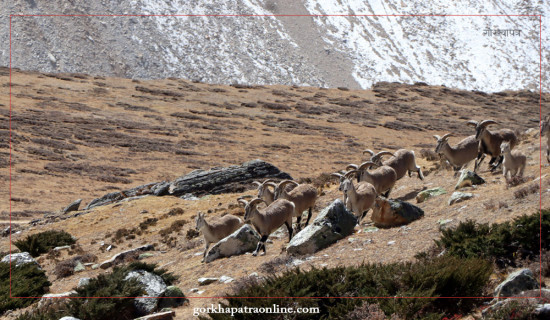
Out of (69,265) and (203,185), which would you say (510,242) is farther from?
(203,185)

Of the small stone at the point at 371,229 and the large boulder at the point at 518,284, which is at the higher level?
the large boulder at the point at 518,284

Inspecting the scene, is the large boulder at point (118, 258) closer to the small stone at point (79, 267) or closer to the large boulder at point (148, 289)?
the small stone at point (79, 267)

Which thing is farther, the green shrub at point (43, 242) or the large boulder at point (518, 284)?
the green shrub at point (43, 242)

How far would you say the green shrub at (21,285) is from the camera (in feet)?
45.0

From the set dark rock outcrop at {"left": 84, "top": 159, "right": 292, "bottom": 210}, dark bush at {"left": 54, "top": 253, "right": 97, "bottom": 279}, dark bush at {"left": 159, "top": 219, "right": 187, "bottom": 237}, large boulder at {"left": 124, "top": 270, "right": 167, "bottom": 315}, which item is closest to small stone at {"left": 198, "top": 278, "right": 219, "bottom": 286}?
large boulder at {"left": 124, "top": 270, "right": 167, "bottom": 315}

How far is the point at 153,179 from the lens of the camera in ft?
127

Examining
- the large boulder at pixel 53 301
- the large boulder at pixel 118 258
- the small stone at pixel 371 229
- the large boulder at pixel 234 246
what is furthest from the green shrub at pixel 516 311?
the large boulder at pixel 118 258

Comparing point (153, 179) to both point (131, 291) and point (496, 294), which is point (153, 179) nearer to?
point (131, 291)

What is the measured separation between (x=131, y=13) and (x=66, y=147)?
66.4 m

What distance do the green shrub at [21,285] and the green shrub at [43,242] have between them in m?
4.51

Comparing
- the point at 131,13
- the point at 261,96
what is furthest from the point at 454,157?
the point at 131,13

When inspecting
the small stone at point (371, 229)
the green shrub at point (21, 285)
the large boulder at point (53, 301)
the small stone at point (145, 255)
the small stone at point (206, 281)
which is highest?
the small stone at point (371, 229)

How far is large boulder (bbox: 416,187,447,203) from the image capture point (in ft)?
55.1

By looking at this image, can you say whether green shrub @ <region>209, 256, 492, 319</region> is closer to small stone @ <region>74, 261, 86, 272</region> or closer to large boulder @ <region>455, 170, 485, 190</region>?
large boulder @ <region>455, 170, 485, 190</region>
